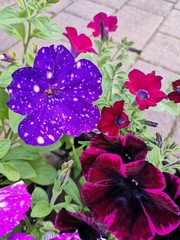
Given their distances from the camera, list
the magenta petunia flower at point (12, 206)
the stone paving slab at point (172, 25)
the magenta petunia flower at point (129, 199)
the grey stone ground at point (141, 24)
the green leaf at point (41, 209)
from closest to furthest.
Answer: the magenta petunia flower at point (12, 206) < the magenta petunia flower at point (129, 199) < the green leaf at point (41, 209) < the grey stone ground at point (141, 24) < the stone paving slab at point (172, 25)

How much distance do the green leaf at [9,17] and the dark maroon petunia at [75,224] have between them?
59cm

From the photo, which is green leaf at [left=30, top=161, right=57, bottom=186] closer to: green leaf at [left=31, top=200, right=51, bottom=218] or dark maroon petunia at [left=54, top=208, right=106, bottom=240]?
green leaf at [left=31, top=200, right=51, bottom=218]

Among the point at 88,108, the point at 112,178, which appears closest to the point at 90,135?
the point at 88,108

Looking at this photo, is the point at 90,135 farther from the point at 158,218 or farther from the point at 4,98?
the point at 158,218

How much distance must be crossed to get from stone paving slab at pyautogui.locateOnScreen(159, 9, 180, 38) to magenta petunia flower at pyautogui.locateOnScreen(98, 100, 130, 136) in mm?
Result: 1973

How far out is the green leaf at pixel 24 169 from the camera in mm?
1334

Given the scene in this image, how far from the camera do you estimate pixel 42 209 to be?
3.69ft

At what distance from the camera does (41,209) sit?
3.69 feet

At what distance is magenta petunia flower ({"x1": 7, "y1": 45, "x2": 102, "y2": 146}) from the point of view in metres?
0.97

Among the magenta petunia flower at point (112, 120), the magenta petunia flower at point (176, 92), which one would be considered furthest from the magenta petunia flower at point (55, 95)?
the magenta petunia flower at point (176, 92)

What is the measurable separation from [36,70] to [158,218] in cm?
45

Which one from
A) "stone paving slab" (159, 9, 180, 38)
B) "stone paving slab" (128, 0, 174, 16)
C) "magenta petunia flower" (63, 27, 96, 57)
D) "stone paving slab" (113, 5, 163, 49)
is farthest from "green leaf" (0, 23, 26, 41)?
"stone paving slab" (128, 0, 174, 16)

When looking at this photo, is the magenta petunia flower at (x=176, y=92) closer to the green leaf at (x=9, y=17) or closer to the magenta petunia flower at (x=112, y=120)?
the magenta petunia flower at (x=112, y=120)

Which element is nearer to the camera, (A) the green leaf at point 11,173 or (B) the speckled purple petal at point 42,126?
(B) the speckled purple petal at point 42,126
